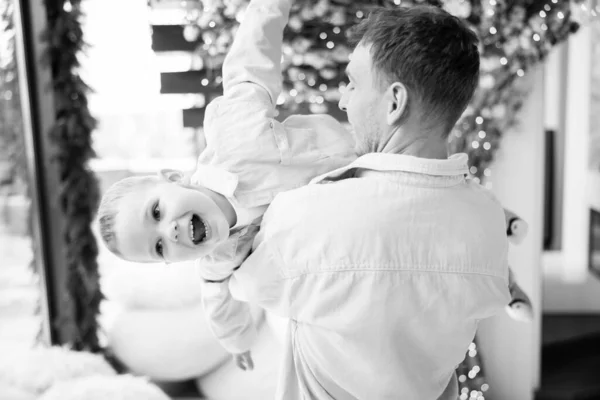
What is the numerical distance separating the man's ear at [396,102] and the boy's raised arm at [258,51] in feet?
0.77

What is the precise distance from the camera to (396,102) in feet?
3.22

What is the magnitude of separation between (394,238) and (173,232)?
0.32m

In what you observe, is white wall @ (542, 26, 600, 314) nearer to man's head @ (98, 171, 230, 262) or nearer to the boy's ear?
the boy's ear

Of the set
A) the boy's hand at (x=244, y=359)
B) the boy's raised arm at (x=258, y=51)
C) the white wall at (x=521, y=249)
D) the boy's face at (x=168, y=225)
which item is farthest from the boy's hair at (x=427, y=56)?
the white wall at (x=521, y=249)

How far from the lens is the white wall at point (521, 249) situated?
134 inches

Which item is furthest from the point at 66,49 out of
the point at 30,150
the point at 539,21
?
the point at 539,21

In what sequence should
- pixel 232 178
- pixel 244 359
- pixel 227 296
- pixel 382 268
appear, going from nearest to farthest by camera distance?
1. pixel 382 268
2. pixel 232 178
3. pixel 227 296
4. pixel 244 359

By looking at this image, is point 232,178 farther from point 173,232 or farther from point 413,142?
point 413,142

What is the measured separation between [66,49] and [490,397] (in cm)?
281

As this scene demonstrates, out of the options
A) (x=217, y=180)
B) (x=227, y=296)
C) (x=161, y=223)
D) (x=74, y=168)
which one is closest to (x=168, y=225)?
(x=161, y=223)

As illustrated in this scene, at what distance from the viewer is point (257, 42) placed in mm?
1124

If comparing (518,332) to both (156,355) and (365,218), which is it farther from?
(365,218)

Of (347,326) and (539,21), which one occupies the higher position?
(539,21)

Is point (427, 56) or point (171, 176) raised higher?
point (427, 56)
